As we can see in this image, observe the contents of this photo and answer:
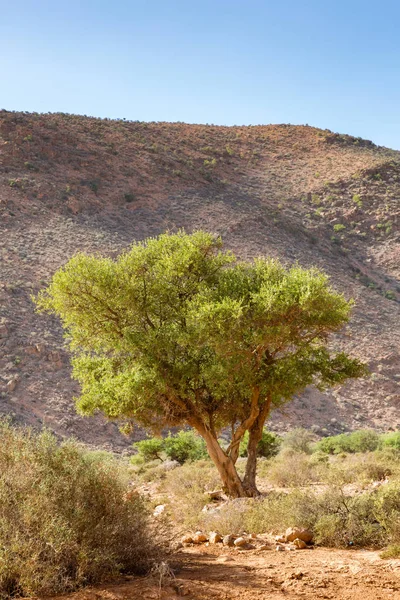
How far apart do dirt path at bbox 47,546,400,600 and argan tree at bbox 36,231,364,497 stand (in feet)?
14.7

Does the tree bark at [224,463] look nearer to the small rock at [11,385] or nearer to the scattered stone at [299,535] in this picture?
the scattered stone at [299,535]

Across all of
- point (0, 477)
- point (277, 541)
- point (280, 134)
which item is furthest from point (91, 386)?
point (280, 134)

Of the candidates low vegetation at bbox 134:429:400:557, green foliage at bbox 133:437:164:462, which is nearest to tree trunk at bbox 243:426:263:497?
low vegetation at bbox 134:429:400:557

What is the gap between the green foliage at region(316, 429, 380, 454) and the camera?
2375 centimetres

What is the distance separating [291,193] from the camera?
186 feet

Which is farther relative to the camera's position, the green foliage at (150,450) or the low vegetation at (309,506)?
the green foliage at (150,450)

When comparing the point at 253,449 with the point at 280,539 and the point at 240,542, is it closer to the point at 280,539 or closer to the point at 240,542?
the point at 280,539

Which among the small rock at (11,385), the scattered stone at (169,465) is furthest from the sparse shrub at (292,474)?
the small rock at (11,385)

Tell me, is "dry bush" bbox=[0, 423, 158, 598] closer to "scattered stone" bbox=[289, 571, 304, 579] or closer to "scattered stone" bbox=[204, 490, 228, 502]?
"scattered stone" bbox=[289, 571, 304, 579]

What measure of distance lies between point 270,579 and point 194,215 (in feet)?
138

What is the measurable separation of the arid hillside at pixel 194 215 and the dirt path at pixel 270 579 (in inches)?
690

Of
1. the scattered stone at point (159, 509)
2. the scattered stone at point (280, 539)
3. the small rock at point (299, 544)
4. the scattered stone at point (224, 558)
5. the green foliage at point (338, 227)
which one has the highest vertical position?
the green foliage at point (338, 227)

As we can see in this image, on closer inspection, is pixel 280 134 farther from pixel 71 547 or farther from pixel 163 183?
pixel 71 547

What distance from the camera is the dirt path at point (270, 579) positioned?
6.07 metres
